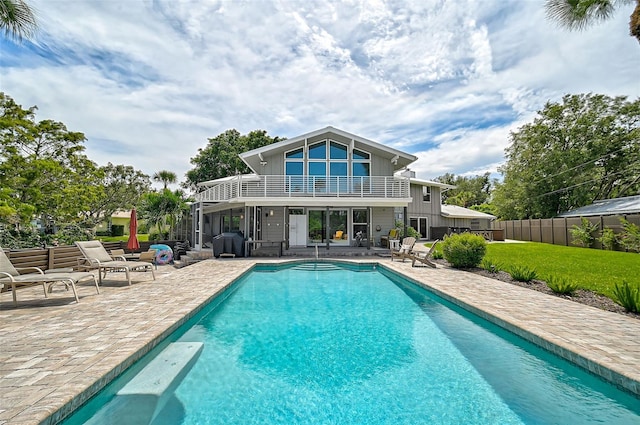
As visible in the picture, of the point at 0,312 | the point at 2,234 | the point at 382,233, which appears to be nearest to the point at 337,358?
the point at 0,312

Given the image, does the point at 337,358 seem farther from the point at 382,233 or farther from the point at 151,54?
the point at 382,233

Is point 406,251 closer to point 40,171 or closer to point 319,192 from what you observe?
point 319,192

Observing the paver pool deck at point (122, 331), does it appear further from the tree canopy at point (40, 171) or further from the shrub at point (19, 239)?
the tree canopy at point (40, 171)

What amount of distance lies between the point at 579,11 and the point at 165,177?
32988 mm

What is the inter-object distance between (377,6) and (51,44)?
10623 millimetres

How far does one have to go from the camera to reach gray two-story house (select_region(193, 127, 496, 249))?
656 inches

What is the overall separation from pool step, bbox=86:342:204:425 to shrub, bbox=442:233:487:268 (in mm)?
9872

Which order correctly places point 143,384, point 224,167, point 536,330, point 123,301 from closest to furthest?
point 143,384 < point 536,330 < point 123,301 < point 224,167

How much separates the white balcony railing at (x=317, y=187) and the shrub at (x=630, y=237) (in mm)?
9186

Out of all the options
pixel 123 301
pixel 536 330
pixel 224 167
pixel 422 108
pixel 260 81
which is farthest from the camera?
pixel 224 167

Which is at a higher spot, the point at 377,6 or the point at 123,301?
the point at 377,6

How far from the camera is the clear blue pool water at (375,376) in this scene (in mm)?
3373

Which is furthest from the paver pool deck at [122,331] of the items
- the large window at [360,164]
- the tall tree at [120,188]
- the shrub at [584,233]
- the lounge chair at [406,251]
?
the tall tree at [120,188]

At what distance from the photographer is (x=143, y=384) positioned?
357 centimetres
